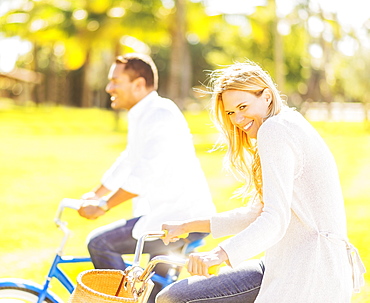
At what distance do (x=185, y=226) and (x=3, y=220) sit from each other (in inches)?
295

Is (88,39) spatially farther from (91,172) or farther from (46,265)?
(46,265)

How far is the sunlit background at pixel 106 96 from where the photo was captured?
31.3 ft

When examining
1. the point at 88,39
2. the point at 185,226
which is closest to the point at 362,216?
the point at 185,226

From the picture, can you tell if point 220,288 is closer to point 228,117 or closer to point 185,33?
point 228,117

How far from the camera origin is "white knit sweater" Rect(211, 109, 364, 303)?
218 cm

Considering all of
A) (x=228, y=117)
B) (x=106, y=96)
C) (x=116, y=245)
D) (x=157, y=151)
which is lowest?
(x=106, y=96)

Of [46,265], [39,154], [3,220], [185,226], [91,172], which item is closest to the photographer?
[185,226]

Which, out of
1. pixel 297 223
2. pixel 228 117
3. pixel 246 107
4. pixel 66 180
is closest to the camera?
pixel 297 223

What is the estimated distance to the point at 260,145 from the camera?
7.36ft

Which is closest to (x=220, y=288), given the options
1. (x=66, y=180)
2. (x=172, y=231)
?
(x=172, y=231)

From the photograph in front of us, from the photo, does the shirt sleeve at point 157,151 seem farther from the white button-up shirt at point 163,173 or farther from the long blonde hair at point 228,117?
the long blonde hair at point 228,117

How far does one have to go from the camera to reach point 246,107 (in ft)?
7.93

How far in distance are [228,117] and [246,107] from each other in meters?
0.14

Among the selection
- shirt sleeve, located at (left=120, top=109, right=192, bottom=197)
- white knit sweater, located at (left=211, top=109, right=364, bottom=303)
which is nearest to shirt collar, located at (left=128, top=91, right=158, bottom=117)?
shirt sleeve, located at (left=120, top=109, right=192, bottom=197)
